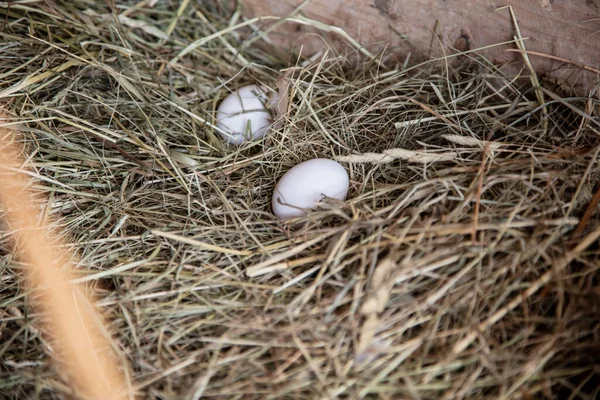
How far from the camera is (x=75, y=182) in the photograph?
1.39 m

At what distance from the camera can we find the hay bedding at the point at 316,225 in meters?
1.00

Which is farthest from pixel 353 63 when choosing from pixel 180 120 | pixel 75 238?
pixel 75 238

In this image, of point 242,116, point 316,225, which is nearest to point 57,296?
point 316,225

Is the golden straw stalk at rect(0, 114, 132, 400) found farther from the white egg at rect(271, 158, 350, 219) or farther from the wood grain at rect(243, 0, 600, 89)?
the wood grain at rect(243, 0, 600, 89)

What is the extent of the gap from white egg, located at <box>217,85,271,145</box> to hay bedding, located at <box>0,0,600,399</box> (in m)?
0.05

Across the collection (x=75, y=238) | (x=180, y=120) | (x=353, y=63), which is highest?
(x=353, y=63)

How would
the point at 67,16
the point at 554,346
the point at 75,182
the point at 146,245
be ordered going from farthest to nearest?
the point at 67,16, the point at 75,182, the point at 146,245, the point at 554,346

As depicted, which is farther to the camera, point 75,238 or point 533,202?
point 75,238

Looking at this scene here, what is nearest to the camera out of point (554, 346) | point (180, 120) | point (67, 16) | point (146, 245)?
point (554, 346)

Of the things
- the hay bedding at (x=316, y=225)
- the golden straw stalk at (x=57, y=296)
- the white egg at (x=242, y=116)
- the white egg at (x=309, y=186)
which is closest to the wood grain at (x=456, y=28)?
the hay bedding at (x=316, y=225)

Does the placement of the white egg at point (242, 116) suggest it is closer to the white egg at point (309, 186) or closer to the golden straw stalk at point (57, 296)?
the white egg at point (309, 186)

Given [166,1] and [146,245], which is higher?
[166,1]

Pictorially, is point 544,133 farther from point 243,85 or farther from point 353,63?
point 243,85

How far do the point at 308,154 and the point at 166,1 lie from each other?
2.66ft
